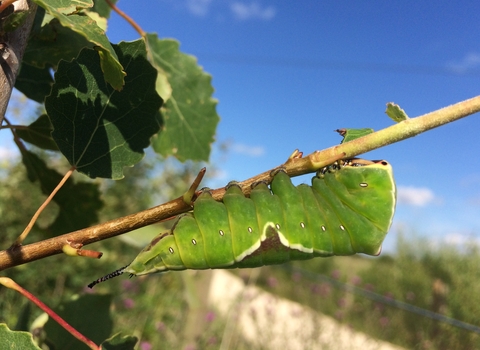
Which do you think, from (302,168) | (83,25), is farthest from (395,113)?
(83,25)

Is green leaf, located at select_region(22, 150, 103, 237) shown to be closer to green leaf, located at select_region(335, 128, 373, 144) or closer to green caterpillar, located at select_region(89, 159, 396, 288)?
green caterpillar, located at select_region(89, 159, 396, 288)

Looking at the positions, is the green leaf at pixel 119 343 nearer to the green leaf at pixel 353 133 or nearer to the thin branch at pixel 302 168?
the thin branch at pixel 302 168

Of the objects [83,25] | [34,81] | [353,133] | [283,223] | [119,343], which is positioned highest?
[34,81]

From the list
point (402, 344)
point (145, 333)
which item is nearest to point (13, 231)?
point (145, 333)

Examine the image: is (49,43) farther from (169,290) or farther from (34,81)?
(169,290)

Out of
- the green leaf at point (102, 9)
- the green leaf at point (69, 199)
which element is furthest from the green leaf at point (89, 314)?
the green leaf at point (102, 9)

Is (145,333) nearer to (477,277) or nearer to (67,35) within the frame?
(67,35)

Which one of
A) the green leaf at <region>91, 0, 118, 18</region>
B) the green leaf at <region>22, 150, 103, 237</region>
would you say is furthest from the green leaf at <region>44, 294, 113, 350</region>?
the green leaf at <region>91, 0, 118, 18</region>
